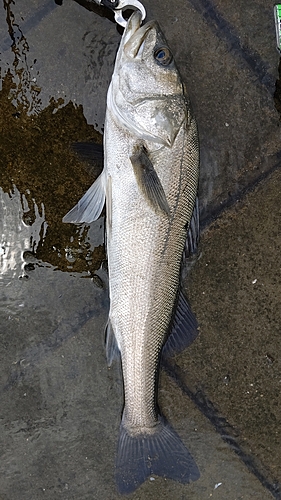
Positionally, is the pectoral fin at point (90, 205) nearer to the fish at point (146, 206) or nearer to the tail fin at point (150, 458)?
the fish at point (146, 206)

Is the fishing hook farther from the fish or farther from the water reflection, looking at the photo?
the water reflection

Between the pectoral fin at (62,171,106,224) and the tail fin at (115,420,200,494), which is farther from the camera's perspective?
the tail fin at (115,420,200,494)

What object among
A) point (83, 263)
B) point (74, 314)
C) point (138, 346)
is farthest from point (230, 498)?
point (83, 263)

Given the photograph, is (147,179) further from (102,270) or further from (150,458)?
(150,458)

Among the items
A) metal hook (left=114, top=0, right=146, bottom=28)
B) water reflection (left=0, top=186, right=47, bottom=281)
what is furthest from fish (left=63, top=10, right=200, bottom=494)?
water reflection (left=0, top=186, right=47, bottom=281)

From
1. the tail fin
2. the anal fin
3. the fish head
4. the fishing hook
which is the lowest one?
the tail fin

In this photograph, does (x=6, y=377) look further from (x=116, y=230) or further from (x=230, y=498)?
(x=230, y=498)
